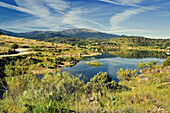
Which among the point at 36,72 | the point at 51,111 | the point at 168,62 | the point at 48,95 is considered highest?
the point at 48,95

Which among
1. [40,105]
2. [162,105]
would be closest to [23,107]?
[40,105]

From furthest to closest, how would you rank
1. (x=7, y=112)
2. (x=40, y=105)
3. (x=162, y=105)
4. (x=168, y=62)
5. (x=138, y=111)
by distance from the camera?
(x=168, y=62) → (x=162, y=105) → (x=138, y=111) → (x=7, y=112) → (x=40, y=105)

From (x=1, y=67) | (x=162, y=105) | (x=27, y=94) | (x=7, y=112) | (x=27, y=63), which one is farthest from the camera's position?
(x=27, y=63)

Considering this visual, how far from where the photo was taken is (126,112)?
353 cm

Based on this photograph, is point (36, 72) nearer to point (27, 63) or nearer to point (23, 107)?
point (27, 63)

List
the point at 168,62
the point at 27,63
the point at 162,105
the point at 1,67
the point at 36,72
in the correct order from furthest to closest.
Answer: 1. the point at 27,63
2. the point at 36,72
3. the point at 1,67
4. the point at 168,62
5. the point at 162,105

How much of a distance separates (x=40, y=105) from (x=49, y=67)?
4813cm

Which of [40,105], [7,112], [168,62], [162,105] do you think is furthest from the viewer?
[168,62]

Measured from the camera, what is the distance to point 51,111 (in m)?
3.07

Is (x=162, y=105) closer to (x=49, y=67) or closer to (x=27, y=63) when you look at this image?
(x=49, y=67)

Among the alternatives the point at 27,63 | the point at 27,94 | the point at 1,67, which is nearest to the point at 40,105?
the point at 27,94

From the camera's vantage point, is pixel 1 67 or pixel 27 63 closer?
pixel 1 67

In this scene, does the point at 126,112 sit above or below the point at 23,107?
below

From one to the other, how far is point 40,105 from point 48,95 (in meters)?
0.63
